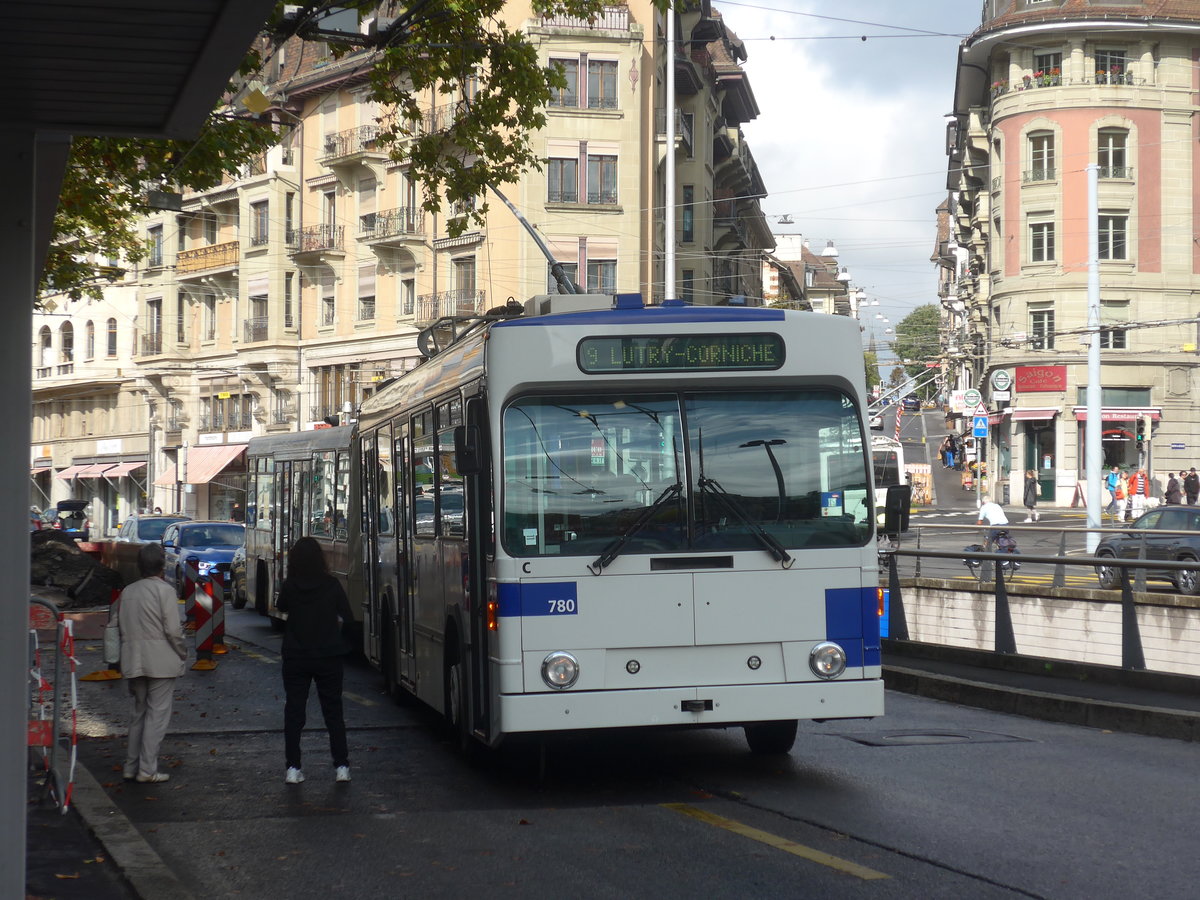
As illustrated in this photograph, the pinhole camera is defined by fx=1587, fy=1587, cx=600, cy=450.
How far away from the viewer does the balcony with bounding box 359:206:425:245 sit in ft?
181

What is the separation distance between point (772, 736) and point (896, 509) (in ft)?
6.18

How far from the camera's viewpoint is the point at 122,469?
71.9 m

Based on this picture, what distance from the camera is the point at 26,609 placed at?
611 cm

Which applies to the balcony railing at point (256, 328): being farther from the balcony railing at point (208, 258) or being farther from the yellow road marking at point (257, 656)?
the yellow road marking at point (257, 656)

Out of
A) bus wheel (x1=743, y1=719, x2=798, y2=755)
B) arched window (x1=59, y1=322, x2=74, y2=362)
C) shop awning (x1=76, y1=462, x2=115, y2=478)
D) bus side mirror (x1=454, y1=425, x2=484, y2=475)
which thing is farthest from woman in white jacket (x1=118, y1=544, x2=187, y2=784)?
arched window (x1=59, y1=322, x2=74, y2=362)

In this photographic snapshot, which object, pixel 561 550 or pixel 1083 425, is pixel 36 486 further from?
pixel 561 550

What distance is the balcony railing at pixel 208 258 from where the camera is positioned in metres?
64.3

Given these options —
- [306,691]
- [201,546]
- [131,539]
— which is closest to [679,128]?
[131,539]

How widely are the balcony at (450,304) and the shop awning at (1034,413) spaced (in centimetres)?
2162

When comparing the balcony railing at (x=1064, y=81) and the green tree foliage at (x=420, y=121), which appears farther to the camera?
the balcony railing at (x=1064, y=81)


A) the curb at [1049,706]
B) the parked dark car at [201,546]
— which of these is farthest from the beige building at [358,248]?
the curb at [1049,706]

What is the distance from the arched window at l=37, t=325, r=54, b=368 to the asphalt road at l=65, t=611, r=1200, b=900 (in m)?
68.7

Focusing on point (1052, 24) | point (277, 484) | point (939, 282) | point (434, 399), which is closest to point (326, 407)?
point (1052, 24)

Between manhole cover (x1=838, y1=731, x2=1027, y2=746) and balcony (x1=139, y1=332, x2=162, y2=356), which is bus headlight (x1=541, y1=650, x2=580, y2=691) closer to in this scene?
manhole cover (x1=838, y1=731, x2=1027, y2=746)
